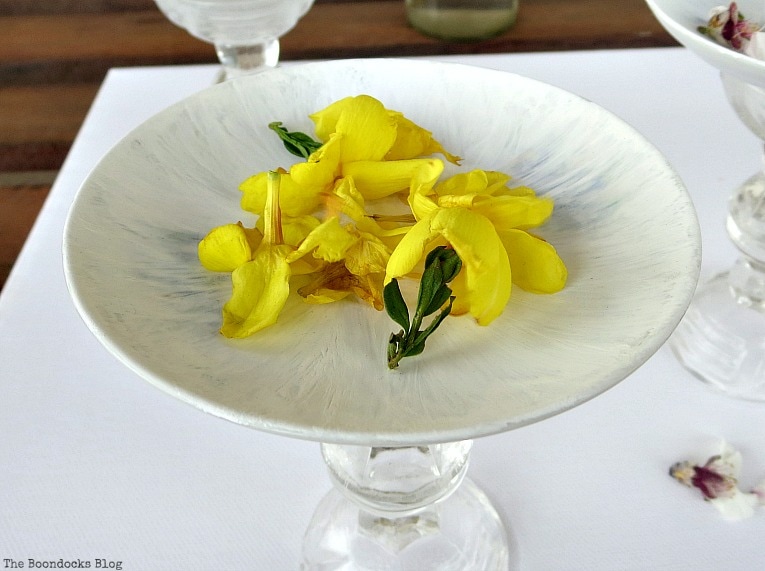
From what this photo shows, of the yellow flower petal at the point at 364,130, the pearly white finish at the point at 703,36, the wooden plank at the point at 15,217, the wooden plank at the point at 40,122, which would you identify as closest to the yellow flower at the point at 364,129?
the yellow flower petal at the point at 364,130

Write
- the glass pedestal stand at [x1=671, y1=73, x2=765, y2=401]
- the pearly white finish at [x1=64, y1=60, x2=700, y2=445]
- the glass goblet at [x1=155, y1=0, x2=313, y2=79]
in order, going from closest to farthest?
the pearly white finish at [x1=64, y1=60, x2=700, y2=445], the glass pedestal stand at [x1=671, y1=73, x2=765, y2=401], the glass goblet at [x1=155, y1=0, x2=313, y2=79]

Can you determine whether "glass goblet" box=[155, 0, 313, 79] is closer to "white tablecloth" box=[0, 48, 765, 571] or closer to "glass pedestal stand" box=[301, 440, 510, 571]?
"white tablecloth" box=[0, 48, 765, 571]

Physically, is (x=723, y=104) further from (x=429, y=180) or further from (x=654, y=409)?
(x=429, y=180)

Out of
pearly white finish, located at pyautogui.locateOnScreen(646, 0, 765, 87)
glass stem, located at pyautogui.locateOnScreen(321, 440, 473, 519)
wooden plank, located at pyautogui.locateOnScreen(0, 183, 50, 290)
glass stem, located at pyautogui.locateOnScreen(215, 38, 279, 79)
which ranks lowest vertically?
wooden plank, located at pyautogui.locateOnScreen(0, 183, 50, 290)

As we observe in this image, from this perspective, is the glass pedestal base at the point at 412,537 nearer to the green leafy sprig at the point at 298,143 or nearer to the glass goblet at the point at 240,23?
the green leafy sprig at the point at 298,143

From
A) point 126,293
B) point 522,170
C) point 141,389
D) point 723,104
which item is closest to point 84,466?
point 141,389

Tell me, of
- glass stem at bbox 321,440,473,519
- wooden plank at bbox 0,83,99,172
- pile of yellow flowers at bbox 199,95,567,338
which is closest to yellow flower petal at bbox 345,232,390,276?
pile of yellow flowers at bbox 199,95,567,338
